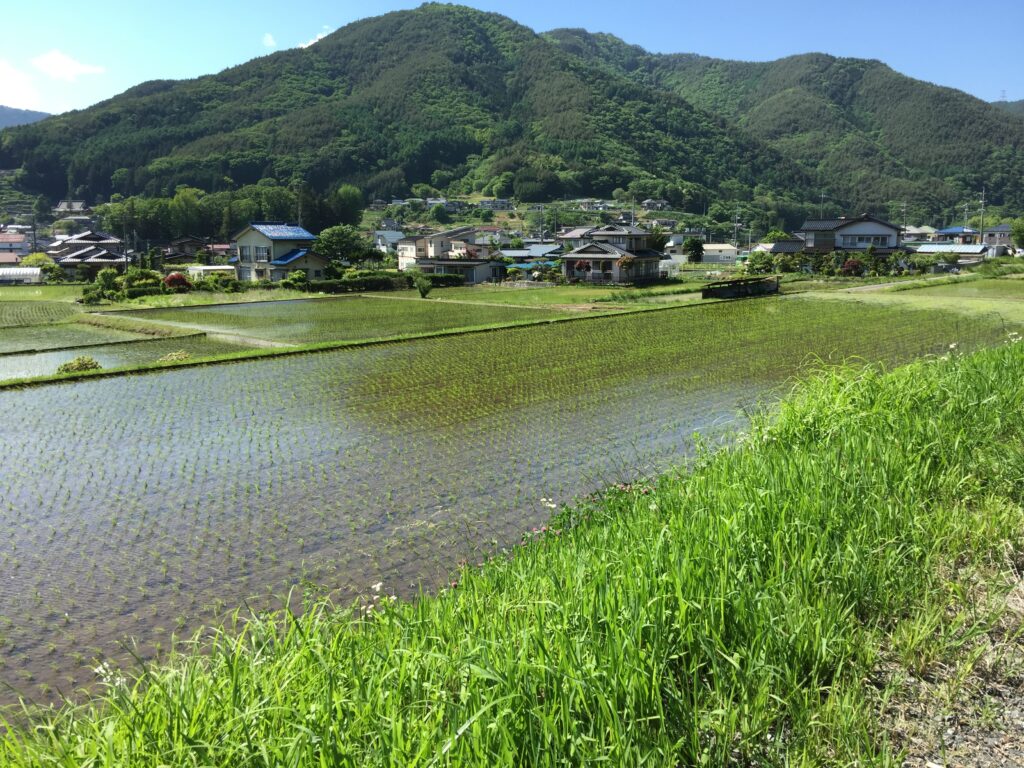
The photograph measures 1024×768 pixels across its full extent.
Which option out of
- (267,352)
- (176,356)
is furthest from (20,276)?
(267,352)

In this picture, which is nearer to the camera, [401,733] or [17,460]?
[401,733]

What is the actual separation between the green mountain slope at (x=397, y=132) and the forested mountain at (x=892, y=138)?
1474cm

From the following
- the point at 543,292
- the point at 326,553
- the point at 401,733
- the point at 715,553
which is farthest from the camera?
the point at 543,292

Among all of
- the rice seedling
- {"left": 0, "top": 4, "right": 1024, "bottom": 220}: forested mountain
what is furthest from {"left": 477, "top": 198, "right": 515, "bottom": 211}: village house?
the rice seedling

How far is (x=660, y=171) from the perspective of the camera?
142250 mm

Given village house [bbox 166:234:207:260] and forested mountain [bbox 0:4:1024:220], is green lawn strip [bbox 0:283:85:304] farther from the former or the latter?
forested mountain [bbox 0:4:1024:220]

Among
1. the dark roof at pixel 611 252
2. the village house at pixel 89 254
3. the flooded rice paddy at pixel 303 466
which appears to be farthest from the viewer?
the village house at pixel 89 254

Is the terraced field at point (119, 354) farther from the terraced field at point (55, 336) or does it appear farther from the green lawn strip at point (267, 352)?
the green lawn strip at point (267, 352)

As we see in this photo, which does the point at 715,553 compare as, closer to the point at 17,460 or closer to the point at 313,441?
the point at 313,441

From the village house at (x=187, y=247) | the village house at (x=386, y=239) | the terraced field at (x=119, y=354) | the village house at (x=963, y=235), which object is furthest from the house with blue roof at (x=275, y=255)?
the village house at (x=963, y=235)

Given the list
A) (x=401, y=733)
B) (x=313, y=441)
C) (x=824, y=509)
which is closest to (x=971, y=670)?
(x=824, y=509)

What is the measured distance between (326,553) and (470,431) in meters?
4.58

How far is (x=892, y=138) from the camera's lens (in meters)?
166

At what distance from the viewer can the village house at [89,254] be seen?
2097 inches
